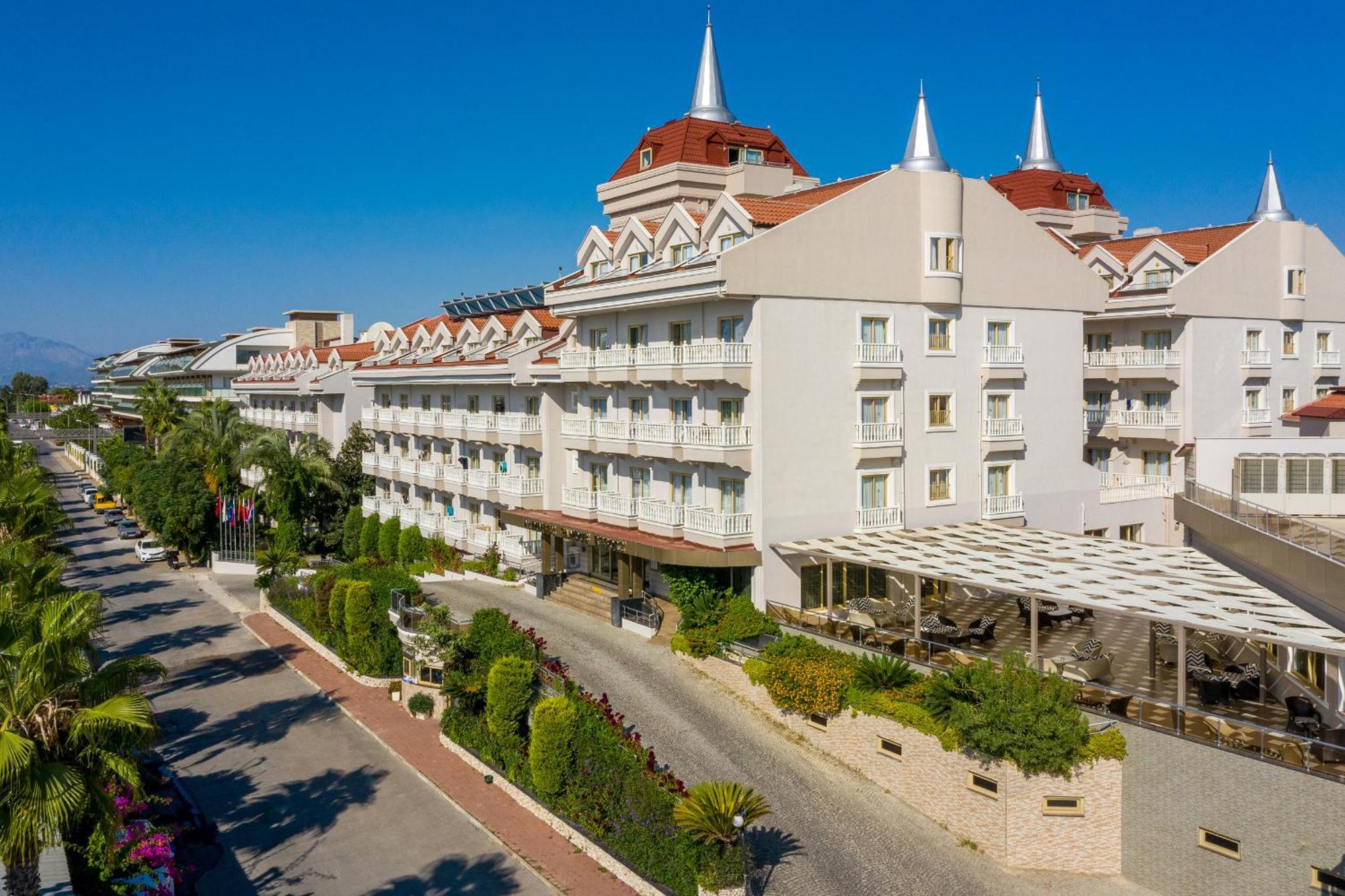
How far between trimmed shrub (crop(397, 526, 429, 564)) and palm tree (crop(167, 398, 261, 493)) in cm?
1370

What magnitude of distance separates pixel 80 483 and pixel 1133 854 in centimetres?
12046

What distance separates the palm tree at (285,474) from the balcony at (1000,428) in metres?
37.3

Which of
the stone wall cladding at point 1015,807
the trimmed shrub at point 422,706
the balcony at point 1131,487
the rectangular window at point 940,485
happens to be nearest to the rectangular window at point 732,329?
the rectangular window at point 940,485

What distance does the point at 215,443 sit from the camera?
2463 inches

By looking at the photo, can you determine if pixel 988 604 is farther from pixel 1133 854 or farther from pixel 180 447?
pixel 180 447

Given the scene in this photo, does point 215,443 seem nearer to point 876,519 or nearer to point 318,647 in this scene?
point 318,647

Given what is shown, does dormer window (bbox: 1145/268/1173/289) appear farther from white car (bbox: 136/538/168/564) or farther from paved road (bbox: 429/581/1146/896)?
white car (bbox: 136/538/168/564)

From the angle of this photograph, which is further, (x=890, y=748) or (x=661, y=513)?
(x=661, y=513)

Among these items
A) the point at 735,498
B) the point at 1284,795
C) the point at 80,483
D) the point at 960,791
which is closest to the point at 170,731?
the point at 735,498

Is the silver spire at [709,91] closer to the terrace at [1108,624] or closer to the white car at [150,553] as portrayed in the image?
the terrace at [1108,624]

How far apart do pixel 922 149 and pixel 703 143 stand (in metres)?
10.5

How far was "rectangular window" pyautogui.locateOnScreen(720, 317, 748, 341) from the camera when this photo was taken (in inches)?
1309

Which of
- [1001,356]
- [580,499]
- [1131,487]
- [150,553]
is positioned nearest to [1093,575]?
[1001,356]

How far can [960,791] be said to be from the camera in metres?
23.2
